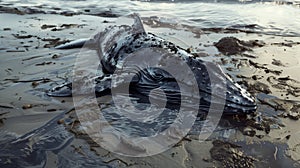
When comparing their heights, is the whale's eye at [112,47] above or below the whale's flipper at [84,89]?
above

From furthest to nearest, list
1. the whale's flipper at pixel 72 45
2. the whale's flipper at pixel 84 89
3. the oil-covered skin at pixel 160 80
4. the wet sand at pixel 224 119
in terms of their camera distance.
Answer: the whale's flipper at pixel 72 45
the whale's flipper at pixel 84 89
the oil-covered skin at pixel 160 80
the wet sand at pixel 224 119

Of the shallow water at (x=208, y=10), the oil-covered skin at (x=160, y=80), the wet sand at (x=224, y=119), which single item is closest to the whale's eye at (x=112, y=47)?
the oil-covered skin at (x=160, y=80)

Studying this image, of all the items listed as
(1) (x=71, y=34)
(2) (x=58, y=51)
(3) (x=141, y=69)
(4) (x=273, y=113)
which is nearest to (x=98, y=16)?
(1) (x=71, y=34)

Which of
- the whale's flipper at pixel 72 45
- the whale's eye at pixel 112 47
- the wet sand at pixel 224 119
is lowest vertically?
the wet sand at pixel 224 119

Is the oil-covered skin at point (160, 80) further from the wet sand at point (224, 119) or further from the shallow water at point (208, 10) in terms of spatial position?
the shallow water at point (208, 10)

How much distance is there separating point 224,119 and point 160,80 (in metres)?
1.11

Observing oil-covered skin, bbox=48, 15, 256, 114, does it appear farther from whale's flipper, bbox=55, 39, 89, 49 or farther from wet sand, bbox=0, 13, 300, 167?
whale's flipper, bbox=55, 39, 89, 49

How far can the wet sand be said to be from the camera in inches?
122

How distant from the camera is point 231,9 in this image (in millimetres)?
12828

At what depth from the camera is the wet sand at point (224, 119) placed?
10.1 ft

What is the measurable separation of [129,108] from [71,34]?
4.46 m

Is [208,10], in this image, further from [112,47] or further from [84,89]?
[84,89]

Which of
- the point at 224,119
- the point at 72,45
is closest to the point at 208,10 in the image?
the point at 72,45

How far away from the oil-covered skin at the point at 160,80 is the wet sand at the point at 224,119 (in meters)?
0.21
